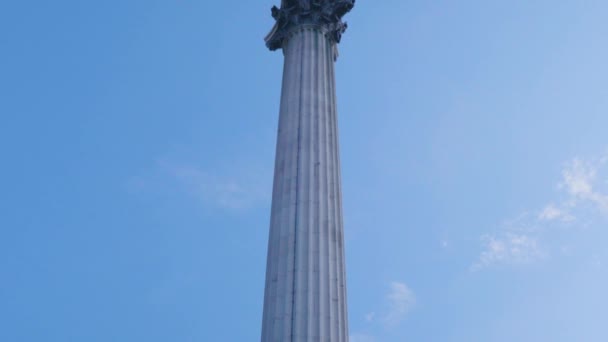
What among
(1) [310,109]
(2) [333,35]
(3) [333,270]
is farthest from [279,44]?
(3) [333,270]

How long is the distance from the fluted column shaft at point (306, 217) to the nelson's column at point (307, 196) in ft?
0.11

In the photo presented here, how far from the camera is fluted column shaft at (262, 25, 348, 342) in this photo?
2205 cm

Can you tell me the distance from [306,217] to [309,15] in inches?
514

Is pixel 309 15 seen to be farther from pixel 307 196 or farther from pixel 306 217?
pixel 306 217

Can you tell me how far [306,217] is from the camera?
24531 millimetres

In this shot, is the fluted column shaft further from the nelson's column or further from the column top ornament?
the column top ornament

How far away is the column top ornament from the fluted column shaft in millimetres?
2092

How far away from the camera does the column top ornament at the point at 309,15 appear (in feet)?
109

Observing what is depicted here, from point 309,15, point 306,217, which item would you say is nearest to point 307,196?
point 306,217

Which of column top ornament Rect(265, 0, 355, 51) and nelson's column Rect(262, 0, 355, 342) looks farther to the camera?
column top ornament Rect(265, 0, 355, 51)

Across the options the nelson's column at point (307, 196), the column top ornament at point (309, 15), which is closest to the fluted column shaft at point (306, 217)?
the nelson's column at point (307, 196)

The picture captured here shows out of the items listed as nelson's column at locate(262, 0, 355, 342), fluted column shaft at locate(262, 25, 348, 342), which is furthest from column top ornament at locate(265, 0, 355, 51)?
fluted column shaft at locate(262, 25, 348, 342)

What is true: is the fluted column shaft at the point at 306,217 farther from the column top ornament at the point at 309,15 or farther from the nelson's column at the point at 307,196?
the column top ornament at the point at 309,15

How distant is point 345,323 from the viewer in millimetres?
22812
